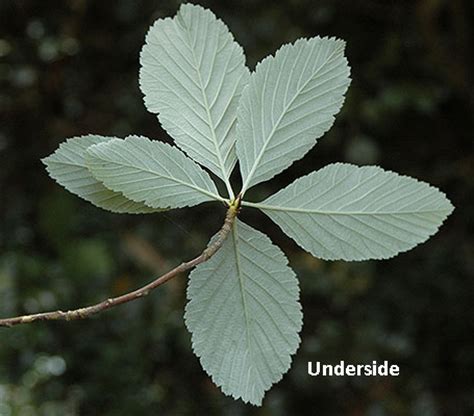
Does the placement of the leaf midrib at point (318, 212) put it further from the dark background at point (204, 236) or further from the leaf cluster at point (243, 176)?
the dark background at point (204, 236)

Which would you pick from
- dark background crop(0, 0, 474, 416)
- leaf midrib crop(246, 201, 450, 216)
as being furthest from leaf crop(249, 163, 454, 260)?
dark background crop(0, 0, 474, 416)

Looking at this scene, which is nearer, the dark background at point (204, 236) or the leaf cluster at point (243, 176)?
the leaf cluster at point (243, 176)

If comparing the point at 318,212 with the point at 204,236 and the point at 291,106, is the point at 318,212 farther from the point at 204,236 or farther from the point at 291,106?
the point at 204,236

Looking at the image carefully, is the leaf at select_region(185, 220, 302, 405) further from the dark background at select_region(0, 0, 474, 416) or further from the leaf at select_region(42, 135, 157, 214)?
the dark background at select_region(0, 0, 474, 416)

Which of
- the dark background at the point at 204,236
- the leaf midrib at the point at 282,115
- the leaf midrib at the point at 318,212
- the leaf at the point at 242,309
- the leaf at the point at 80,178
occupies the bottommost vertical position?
the dark background at the point at 204,236

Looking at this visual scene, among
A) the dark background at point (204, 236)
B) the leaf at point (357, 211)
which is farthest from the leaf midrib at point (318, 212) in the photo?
the dark background at point (204, 236)

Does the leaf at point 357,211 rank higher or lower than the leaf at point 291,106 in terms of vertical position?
lower

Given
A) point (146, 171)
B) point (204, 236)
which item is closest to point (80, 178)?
point (146, 171)

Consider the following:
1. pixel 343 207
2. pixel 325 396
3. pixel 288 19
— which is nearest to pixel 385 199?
pixel 343 207
